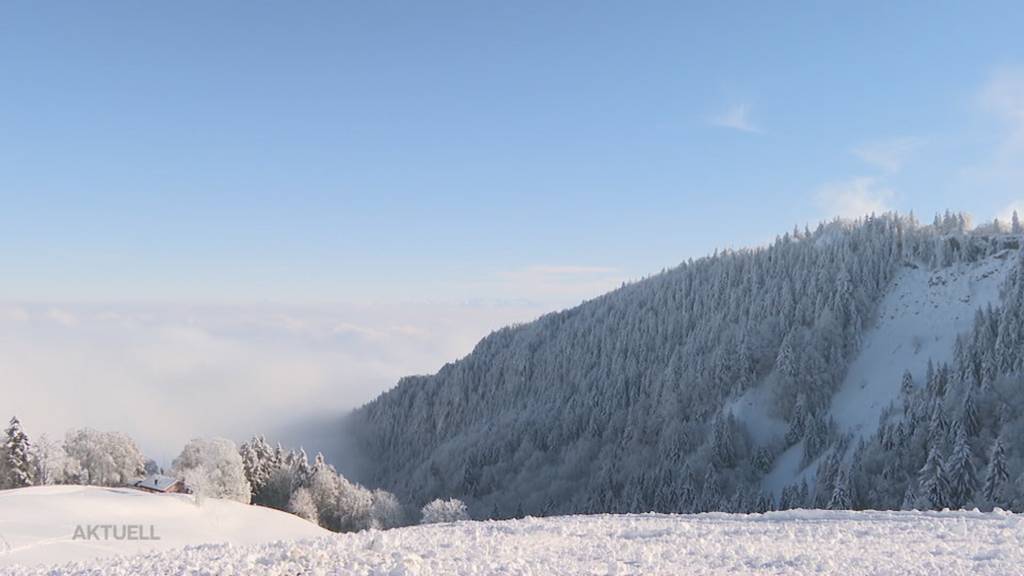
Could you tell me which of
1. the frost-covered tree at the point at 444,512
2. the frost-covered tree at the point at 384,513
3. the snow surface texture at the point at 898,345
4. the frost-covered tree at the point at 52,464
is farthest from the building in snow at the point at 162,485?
the snow surface texture at the point at 898,345

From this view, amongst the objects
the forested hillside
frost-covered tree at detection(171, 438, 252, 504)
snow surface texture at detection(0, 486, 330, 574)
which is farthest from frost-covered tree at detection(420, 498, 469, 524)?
the forested hillside

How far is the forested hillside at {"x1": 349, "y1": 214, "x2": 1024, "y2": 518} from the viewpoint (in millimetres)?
95562

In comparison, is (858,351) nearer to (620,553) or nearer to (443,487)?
(443,487)

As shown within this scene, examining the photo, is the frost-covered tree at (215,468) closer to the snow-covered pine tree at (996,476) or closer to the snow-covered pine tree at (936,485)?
the snow-covered pine tree at (936,485)

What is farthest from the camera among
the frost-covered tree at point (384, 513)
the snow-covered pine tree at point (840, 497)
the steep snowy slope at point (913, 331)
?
the steep snowy slope at point (913, 331)

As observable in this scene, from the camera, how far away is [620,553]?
1950cm

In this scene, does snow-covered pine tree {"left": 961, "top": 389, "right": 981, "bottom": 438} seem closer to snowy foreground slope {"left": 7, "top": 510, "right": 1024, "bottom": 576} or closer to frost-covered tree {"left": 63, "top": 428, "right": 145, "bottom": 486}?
snowy foreground slope {"left": 7, "top": 510, "right": 1024, "bottom": 576}

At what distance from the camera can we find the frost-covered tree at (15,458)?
66.1 meters

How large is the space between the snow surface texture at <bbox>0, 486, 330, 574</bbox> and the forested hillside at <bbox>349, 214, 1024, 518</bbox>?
79.4 meters

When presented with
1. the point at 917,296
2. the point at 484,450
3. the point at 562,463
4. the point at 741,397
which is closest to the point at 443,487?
the point at 484,450

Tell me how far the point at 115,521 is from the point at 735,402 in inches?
5044

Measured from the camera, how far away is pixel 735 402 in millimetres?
142125

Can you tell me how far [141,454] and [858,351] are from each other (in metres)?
142

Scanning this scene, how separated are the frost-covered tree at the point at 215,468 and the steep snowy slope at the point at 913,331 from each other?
102621mm
